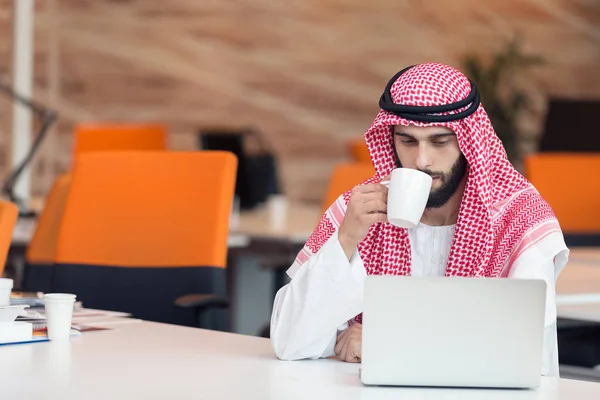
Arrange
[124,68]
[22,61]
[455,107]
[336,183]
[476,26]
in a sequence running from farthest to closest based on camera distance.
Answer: [124,68] → [476,26] → [22,61] → [336,183] → [455,107]

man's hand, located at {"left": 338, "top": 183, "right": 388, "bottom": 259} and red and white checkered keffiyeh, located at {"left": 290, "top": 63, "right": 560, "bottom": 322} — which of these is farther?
red and white checkered keffiyeh, located at {"left": 290, "top": 63, "right": 560, "bottom": 322}

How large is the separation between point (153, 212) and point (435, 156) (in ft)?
4.27

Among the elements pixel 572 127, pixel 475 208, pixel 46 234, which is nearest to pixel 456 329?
pixel 475 208

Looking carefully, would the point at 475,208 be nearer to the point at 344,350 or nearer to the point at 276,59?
the point at 344,350

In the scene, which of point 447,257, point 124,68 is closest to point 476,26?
point 124,68

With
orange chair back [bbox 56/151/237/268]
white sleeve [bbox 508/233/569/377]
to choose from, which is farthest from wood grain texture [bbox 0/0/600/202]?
white sleeve [bbox 508/233/569/377]

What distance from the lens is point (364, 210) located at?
2.09 m

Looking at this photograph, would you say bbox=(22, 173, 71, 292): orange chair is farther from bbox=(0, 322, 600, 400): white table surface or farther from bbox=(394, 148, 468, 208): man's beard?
bbox=(394, 148, 468, 208): man's beard

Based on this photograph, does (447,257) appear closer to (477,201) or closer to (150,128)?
(477,201)

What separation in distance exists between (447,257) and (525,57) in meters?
6.24

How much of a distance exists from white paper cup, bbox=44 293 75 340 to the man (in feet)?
1.31

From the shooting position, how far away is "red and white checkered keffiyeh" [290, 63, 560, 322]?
7.22 ft

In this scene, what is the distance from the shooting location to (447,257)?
7.59 feet

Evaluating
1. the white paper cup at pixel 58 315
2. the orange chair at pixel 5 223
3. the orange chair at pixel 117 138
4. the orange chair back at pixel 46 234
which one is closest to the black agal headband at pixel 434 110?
the white paper cup at pixel 58 315
